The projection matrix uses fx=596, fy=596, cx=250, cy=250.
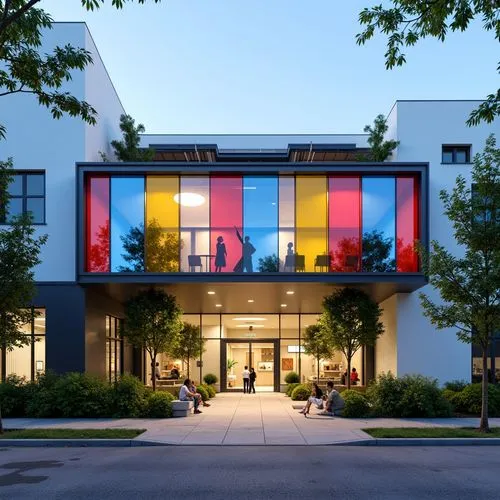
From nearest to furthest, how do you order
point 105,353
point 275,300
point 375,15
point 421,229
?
point 375,15
point 421,229
point 105,353
point 275,300

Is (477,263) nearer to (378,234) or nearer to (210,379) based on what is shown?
(378,234)

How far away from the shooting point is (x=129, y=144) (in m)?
25.0

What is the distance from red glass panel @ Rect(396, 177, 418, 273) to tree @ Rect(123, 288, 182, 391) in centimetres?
817

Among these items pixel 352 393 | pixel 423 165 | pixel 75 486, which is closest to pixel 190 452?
pixel 75 486

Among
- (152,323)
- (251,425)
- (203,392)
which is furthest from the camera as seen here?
(203,392)

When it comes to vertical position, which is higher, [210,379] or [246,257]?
[246,257]

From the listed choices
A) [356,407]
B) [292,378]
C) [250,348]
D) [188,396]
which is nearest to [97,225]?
[188,396]

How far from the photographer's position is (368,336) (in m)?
20.8

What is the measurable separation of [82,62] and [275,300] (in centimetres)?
1765

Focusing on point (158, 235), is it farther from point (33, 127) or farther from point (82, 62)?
point (82, 62)

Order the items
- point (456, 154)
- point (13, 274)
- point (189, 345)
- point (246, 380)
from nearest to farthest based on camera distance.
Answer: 1. point (13, 274)
2. point (456, 154)
3. point (189, 345)
4. point (246, 380)

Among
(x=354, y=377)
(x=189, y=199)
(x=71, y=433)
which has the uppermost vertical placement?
(x=189, y=199)

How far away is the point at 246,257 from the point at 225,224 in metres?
1.31

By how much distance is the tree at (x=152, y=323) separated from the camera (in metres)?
20.9
